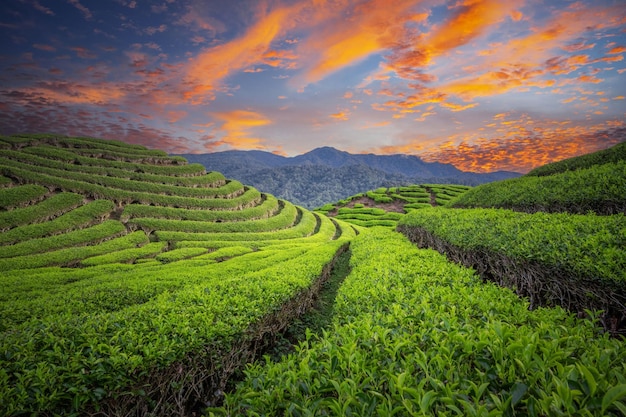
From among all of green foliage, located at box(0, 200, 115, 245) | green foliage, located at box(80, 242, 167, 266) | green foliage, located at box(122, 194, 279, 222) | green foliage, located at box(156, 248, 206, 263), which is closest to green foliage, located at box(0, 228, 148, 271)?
green foliage, located at box(80, 242, 167, 266)

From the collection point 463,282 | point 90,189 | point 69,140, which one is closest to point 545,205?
point 463,282

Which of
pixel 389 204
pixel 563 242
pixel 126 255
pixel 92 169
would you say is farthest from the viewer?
pixel 389 204

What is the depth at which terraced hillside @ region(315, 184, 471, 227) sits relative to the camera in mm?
56500

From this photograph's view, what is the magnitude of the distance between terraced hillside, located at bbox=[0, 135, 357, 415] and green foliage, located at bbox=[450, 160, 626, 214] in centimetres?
1274

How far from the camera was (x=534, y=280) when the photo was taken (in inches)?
293

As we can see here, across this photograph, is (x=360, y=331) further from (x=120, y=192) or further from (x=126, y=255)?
(x=120, y=192)

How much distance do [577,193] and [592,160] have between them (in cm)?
960

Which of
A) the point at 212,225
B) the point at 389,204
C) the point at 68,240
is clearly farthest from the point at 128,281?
the point at 389,204

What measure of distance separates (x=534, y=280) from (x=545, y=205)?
10.1 meters

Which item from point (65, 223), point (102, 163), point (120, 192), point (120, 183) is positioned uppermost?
point (102, 163)

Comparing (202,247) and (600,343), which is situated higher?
(600,343)

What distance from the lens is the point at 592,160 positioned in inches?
753

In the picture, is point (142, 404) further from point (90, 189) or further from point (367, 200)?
point (367, 200)

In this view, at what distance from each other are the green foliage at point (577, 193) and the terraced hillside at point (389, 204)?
33193 millimetres
